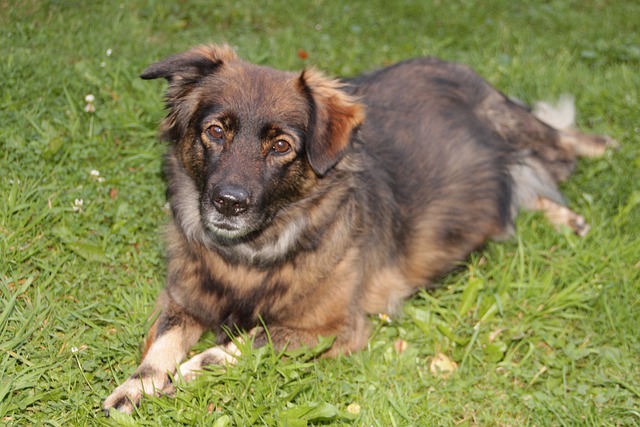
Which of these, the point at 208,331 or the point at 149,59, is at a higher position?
the point at 149,59

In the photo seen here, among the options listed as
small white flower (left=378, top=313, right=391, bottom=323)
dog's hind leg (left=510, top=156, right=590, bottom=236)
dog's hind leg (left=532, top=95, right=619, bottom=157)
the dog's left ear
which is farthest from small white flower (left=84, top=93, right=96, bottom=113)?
dog's hind leg (left=532, top=95, right=619, bottom=157)

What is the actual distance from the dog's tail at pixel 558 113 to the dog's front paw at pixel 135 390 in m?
3.88

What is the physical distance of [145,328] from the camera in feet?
13.1

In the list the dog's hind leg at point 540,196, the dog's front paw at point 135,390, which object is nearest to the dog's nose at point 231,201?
the dog's front paw at point 135,390

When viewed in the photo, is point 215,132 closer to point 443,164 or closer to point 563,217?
point 443,164

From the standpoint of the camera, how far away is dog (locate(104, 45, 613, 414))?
362 cm

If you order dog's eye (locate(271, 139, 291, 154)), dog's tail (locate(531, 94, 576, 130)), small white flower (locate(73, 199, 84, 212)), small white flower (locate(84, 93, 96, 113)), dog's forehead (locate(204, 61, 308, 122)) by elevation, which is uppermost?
dog's forehead (locate(204, 61, 308, 122))

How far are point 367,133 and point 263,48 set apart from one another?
2.05m

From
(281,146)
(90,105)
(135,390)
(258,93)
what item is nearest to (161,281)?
(135,390)

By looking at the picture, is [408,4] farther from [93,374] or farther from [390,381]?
[93,374]

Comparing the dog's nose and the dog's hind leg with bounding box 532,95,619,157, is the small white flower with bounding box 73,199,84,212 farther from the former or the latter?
the dog's hind leg with bounding box 532,95,619,157

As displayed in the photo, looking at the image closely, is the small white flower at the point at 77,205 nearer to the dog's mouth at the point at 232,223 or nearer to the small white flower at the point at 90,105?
the small white flower at the point at 90,105

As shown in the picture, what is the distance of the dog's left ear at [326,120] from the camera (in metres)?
3.65

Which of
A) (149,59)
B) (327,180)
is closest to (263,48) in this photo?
(149,59)
